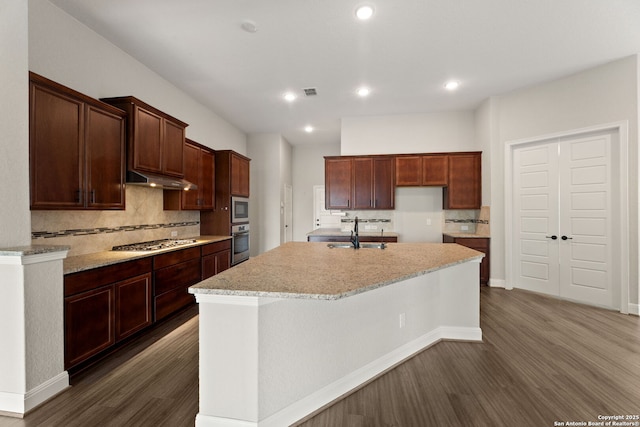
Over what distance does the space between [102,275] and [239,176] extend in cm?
324

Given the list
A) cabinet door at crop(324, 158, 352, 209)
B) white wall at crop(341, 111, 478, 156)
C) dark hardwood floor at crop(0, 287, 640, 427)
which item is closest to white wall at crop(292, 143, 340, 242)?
white wall at crop(341, 111, 478, 156)

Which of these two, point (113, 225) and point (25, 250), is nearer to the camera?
point (25, 250)

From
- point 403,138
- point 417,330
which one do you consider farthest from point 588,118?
point 417,330

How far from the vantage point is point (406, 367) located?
238cm

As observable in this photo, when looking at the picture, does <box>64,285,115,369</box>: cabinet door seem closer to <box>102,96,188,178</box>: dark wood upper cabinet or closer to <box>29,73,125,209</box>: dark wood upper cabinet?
<box>29,73,125,209</box>: dark wood upper cabinet

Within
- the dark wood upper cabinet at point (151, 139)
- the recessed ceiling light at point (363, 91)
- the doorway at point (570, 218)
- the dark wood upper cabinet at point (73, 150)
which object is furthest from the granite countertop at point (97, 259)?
the doorway at point (570, 218)

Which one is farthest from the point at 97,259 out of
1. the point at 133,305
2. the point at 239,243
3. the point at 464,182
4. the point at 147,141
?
the point at 464,182

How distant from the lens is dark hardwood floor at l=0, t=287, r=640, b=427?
5.93ft

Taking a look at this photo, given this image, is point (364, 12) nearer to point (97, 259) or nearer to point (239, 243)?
point (97, 259)

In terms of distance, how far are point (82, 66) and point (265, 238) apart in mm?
4660

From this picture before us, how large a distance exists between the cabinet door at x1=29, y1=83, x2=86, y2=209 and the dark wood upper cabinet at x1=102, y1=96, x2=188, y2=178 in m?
0.55

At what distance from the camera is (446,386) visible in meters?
2.13

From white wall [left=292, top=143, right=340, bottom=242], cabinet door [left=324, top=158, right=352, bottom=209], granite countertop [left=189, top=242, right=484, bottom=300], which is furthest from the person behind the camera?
white wall [left=292, top=143, right=340, bottom=242]

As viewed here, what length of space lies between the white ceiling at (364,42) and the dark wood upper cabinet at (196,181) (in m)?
0.97
